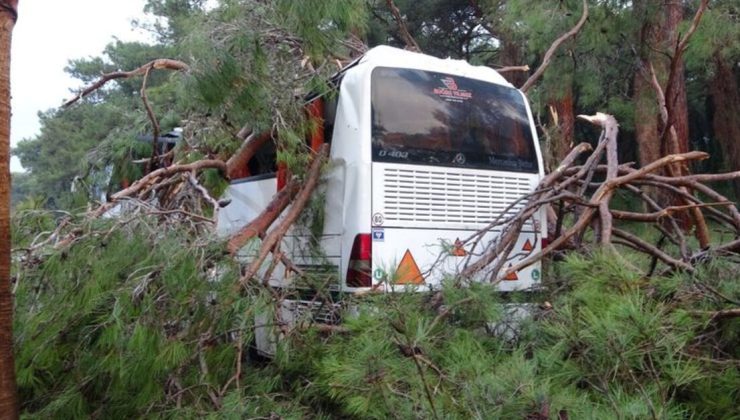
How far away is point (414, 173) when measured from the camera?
191 inches

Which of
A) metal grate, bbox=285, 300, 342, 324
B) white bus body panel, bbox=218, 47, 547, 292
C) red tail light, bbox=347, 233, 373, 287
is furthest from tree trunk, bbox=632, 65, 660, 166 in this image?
metal grate, bbox=285, 300, 342, 324

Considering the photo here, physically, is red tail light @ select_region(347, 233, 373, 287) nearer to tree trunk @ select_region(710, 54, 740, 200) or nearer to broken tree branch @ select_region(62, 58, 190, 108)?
broken tree branch @ select_region(62, 58, 190, 108)

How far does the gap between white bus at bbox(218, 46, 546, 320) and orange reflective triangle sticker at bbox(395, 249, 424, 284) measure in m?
0.01

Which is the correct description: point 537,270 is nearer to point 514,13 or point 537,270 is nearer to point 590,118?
point 590,118

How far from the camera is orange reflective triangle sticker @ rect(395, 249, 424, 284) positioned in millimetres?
4098

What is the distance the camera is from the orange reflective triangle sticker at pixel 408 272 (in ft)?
13.4

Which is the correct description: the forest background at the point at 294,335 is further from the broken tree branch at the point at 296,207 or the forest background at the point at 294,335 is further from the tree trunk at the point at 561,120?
the tree trunk at the point at 561,120

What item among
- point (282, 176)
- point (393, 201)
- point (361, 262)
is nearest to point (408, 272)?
point (361, 262)

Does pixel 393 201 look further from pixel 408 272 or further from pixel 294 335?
pixel 294 335

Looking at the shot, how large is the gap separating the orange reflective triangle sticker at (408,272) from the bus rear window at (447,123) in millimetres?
728

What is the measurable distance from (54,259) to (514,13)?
6.92 m

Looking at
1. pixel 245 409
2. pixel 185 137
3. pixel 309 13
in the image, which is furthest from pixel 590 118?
pixel 245 409

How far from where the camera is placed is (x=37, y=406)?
11.0ft

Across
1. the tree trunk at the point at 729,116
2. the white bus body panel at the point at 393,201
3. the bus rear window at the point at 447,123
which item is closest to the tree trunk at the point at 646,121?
the tree trunk at the point at 729,116
